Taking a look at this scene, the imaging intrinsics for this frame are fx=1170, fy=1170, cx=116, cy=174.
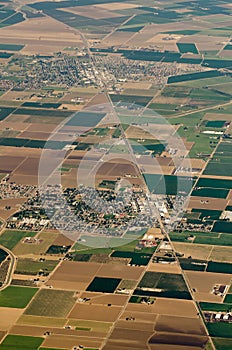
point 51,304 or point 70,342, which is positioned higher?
point 51,304

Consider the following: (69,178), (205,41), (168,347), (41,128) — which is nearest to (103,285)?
(168,347)

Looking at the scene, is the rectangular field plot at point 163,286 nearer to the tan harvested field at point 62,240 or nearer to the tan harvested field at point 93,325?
the tan harvested field at point 93,325

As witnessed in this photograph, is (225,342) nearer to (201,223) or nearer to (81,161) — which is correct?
(201,223)

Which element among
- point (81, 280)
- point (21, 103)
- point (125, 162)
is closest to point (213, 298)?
point (81, 280)

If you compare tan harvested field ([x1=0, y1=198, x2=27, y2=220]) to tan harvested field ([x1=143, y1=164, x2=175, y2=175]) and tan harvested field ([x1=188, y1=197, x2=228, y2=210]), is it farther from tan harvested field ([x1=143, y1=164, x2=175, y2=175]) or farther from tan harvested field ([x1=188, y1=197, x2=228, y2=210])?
tan harvested field ([x1=188, y1=197, x2=228, y2=210])

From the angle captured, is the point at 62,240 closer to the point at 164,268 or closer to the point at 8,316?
the point at 164,268

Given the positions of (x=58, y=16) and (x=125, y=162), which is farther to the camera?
(x=58, y=16)
